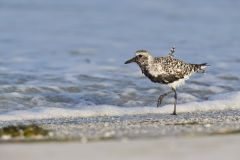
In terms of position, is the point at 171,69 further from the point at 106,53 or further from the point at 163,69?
the point at 106,53

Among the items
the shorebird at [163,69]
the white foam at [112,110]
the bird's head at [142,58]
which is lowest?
the white foam at [112,110]

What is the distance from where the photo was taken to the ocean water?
39.9 ft

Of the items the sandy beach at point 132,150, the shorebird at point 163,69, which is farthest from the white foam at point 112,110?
the sandy beach at point 132,150

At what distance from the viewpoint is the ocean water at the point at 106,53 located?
12164 millimetres

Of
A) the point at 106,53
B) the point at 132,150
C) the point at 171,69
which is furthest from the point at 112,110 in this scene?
the point at 106,53

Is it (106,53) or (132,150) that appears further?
(106,53)

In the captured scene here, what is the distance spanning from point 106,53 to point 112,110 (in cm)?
693

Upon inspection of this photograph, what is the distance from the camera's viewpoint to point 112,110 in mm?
11680

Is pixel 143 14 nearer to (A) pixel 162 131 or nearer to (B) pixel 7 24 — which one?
(B) pixel 7 24

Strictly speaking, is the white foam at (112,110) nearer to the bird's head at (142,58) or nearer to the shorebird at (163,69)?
the shorebird at (163,69)

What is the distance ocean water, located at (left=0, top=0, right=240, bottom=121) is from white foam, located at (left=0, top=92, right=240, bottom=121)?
0.05 ft

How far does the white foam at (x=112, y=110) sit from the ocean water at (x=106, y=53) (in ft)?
0.05

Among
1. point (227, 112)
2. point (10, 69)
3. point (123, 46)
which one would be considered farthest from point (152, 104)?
point (123, 46)

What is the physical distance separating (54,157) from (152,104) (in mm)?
6149
